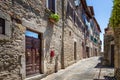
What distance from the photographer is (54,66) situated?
34.0ft

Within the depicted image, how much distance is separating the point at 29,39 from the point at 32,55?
2.31 feet

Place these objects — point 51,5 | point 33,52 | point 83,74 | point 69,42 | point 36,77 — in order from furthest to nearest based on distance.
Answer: point 69,42 < point 51,5 < point 83,74 < point 33,52 < point 36,77

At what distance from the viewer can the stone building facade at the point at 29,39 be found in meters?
5.80


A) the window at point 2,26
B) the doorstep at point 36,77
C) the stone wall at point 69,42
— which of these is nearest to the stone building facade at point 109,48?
the stone wall at point 69,42

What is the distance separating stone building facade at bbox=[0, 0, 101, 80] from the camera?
5805mm

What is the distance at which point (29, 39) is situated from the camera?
7.91 metres

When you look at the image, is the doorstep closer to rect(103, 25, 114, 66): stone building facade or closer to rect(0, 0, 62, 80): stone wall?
rect(0, 0, 62, 80): stone wall

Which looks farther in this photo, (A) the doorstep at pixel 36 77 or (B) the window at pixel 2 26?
(A) the doorstep at pixel 36 77

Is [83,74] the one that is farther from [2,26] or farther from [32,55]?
[2,26]

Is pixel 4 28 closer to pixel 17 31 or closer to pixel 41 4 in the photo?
pixel 17 31

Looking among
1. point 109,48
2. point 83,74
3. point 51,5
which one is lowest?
point 83,74

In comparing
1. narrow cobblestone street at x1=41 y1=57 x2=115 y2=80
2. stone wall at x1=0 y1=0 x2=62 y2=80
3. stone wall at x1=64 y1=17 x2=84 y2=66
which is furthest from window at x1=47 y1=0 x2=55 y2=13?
narrow cobblestone street at x1=41 y1=57 x2=115 y2=80

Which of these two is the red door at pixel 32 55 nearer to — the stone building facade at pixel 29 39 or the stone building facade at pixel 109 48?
the stone building facade at pixel 29 39

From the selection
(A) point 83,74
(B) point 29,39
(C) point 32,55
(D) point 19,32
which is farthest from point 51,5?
(D) point 19,32
